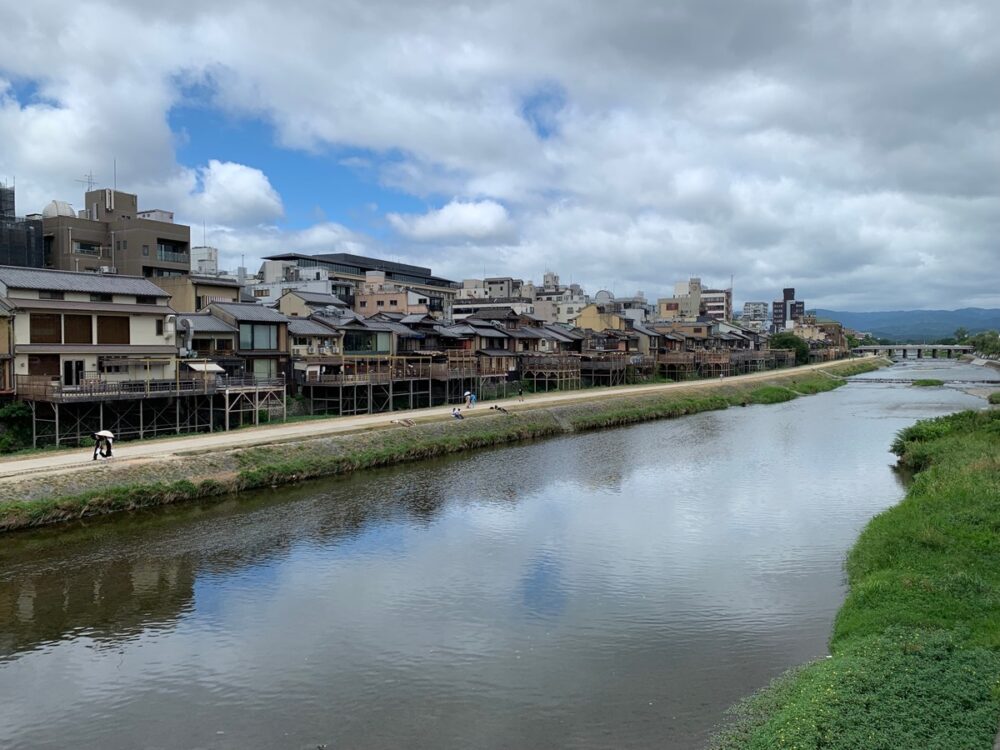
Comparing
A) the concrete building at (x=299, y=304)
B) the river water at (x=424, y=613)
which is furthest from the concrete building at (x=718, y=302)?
the river water at (x=424, y=613)

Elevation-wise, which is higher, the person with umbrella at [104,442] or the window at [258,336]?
the window at [258,336]

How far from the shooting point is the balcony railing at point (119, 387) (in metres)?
30.2

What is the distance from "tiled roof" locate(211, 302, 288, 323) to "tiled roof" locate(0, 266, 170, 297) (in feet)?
19.1

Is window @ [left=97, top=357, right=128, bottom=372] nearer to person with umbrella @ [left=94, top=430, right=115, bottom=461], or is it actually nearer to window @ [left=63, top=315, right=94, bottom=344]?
window @ [left=63, top=315, right=94, bottom=344]

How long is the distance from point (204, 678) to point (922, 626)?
13.8 meters

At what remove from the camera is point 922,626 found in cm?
1361

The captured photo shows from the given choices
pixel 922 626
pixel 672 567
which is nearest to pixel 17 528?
pixel 672 567

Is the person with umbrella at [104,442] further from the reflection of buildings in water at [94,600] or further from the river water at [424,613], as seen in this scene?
the reflection of buildings in water at [94,600]

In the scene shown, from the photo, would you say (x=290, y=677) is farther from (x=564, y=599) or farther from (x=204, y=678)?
(x=564, y=599)

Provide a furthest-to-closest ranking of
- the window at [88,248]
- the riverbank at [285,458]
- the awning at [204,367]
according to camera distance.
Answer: the window at [88,248] < the awning at [204,367] < the riverbank at [285,458]

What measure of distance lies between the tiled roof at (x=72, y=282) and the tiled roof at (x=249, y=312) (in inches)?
230

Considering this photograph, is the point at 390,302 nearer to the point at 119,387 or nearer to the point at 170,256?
the point at 170,256

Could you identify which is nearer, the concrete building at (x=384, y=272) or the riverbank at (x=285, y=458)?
the riverbank at (x=285, y=458)

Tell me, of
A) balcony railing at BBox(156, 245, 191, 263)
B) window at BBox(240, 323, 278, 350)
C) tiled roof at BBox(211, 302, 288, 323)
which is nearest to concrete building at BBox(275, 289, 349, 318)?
balcony railing at BBox(156, 245, 191, 263)
